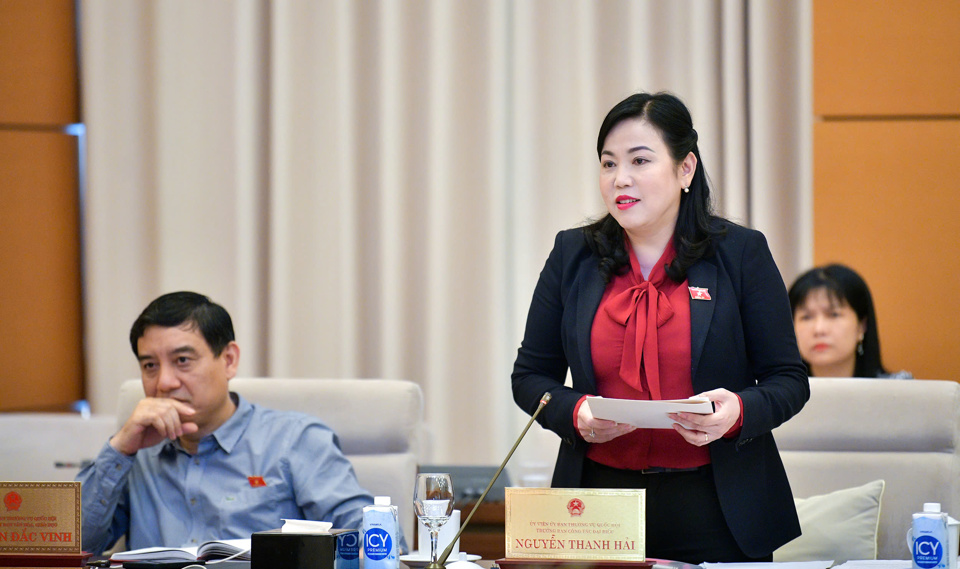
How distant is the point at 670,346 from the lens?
1776 mm

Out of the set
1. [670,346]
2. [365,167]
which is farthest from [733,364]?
[365,167]

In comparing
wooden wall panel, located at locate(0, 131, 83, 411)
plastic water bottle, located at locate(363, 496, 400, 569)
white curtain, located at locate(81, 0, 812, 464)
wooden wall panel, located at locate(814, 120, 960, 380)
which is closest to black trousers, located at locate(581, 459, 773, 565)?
plastic water bottle, located at locate(363, 496, 400, 569)

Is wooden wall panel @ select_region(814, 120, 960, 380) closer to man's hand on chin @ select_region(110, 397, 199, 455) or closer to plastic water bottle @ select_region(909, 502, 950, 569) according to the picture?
plastic water bottle @ select_region(909, 502, 950, 569)

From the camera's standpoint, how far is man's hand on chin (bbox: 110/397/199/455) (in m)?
2.12

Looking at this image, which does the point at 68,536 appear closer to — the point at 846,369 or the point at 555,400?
the point at 555,400

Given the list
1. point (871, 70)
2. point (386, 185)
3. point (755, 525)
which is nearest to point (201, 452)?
point (755, 525)

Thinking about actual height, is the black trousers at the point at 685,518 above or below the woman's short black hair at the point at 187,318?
below

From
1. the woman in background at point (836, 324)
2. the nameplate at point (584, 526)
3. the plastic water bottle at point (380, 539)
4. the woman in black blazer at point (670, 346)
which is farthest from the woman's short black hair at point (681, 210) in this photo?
the woman in background at point (836, 324)

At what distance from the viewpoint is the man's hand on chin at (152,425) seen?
6.96ft

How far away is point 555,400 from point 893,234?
189 centimetres

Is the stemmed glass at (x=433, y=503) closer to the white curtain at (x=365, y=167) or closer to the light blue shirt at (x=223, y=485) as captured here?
the light blue shirt at (x=223, y=485)

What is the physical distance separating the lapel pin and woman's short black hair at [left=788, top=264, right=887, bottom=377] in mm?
1308

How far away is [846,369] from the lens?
2922mm

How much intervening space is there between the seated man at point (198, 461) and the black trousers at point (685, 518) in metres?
0.71
